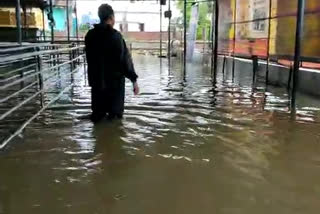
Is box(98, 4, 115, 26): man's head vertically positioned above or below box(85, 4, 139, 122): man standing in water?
above

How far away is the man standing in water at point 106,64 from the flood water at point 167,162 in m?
0.29

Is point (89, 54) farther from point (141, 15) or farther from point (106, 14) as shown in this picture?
point (141, 15)

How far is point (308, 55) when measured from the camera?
8.52m

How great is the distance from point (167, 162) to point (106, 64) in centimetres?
219

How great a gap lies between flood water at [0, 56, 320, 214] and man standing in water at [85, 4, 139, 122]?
29 centimetres

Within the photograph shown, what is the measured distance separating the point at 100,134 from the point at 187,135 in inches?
40.4

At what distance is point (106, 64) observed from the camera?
5887mm

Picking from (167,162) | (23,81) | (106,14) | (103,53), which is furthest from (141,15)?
(167,162)

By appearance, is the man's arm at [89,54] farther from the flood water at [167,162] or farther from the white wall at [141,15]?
the white wall at [141,15]

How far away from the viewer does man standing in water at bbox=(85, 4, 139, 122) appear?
582 centimetres

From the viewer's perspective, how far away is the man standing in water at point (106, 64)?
582 cm

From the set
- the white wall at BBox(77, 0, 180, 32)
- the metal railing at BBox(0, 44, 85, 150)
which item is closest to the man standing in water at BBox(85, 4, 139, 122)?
the metal railing at BBox(0, 44, 85, 150)

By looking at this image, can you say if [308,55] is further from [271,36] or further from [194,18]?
[194,18]

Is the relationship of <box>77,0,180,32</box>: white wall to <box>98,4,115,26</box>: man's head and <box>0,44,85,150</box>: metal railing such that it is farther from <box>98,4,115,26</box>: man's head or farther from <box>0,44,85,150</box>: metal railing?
<box>98,4,115,26</box>: man's head
